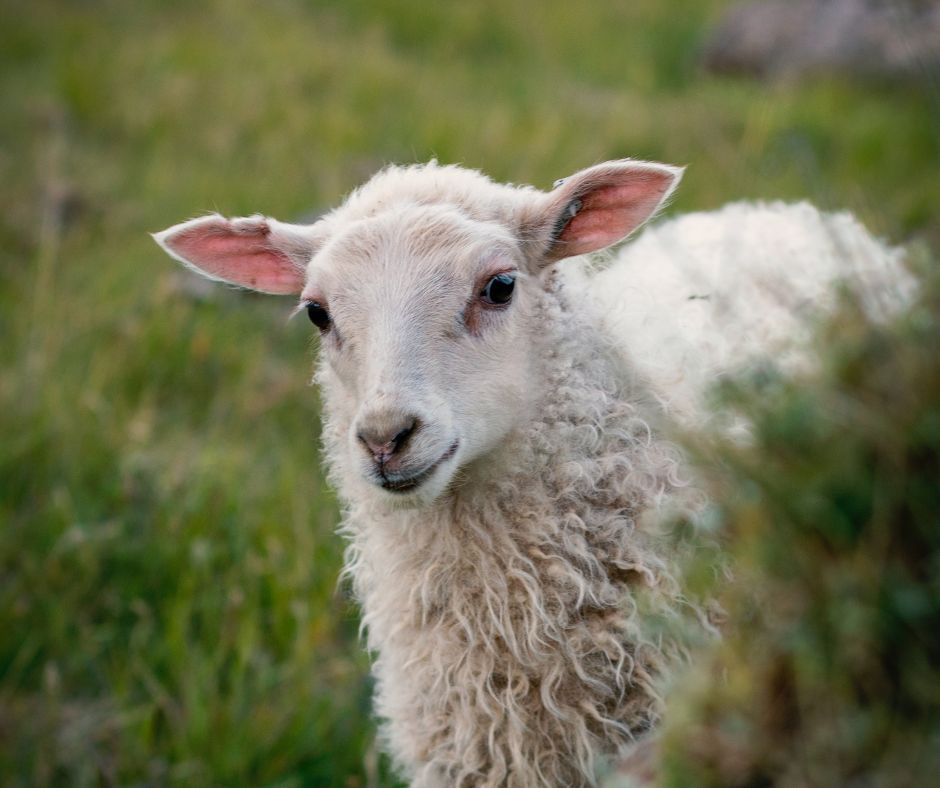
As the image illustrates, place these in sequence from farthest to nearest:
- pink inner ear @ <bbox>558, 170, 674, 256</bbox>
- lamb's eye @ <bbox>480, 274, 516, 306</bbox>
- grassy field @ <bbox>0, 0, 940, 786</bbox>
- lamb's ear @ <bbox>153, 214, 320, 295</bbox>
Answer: grassy field @ <bbox>0, 0, 940, 786</bbox> → lamb's ear @ <bbox>153, 214, 320, 295</bbox> → pink inner ear @ <bbox>558, 170, 674, 256</bbox> → lamb's eye @ <bbox>480, 274, 516, 306</bbox>

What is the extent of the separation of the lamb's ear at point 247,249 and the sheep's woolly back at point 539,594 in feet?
2.48

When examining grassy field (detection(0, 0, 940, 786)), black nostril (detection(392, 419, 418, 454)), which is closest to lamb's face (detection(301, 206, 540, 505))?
black nostril (detection(392, 419, 418, 454))

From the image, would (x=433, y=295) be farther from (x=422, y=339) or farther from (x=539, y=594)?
(x=539, y=594)

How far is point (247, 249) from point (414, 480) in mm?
1072

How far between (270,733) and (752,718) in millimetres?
2154

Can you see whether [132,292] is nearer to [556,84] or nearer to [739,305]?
[739,305]

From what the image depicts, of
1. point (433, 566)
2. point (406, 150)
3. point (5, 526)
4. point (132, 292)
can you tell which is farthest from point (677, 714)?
point (406, 150)

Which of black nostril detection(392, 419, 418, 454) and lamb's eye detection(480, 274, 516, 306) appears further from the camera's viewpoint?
lamb's eye detection(480, 274, 516, 306)

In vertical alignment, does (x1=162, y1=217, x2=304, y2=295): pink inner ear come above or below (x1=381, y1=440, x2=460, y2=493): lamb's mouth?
above

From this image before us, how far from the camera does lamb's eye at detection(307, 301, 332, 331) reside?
2648mm

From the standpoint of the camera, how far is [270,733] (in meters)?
3.09

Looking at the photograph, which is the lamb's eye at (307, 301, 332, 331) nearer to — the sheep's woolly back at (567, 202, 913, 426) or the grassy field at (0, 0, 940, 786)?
the sheep's woolly back at (567, 202, 913, 426)

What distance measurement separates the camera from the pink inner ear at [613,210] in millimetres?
2637

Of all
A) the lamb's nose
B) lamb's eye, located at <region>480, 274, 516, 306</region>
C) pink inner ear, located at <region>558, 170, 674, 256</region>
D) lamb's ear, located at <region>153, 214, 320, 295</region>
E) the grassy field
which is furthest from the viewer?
the grassy field
